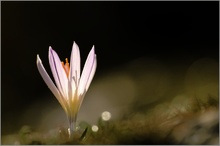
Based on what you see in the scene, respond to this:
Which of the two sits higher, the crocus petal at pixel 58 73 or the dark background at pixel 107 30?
the dark background at pixel 107 30

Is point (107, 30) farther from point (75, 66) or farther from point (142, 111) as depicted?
point (75, 66)

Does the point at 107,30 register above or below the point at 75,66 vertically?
above

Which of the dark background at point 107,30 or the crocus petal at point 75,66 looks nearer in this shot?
the crocus petal at point 75,66

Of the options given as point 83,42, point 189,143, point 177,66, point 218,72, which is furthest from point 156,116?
point 83,42

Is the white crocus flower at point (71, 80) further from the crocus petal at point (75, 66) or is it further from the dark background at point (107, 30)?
the dark background at point (107, 30)

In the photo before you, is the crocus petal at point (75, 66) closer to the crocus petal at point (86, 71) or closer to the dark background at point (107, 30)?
the crocus petal at point (86, 71)

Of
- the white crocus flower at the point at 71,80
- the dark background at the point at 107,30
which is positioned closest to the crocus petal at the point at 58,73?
the white crocus flower at the point at 71,80

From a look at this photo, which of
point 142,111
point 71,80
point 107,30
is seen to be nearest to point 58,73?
point 71,80
